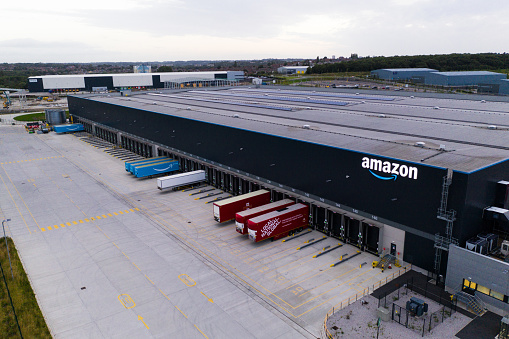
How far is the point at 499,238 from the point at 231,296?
24.4 meters

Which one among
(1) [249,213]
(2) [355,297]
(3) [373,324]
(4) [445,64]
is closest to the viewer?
(3) [373,324]

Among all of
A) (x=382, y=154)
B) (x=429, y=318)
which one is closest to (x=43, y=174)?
(x=382, y=154)

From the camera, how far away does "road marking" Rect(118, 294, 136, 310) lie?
29.1 metres

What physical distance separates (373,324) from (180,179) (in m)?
37.2

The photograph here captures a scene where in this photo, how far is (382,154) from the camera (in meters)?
36.4

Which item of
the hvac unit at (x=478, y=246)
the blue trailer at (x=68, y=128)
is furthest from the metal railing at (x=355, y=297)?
the blue trailer at (x=68, y=128)

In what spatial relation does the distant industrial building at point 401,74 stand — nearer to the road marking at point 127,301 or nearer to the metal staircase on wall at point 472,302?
the metal staircase on wall at point 472,302

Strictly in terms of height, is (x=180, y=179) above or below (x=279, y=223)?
above

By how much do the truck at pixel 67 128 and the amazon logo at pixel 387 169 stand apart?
97751 mm

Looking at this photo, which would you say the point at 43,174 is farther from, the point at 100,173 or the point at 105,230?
the point at 105,230

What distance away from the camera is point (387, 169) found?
34844mm

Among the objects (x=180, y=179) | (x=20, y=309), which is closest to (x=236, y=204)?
(x=180, y=179)

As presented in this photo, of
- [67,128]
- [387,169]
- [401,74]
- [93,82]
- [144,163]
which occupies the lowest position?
[144,163]

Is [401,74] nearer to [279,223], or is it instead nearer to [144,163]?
[144,163]
